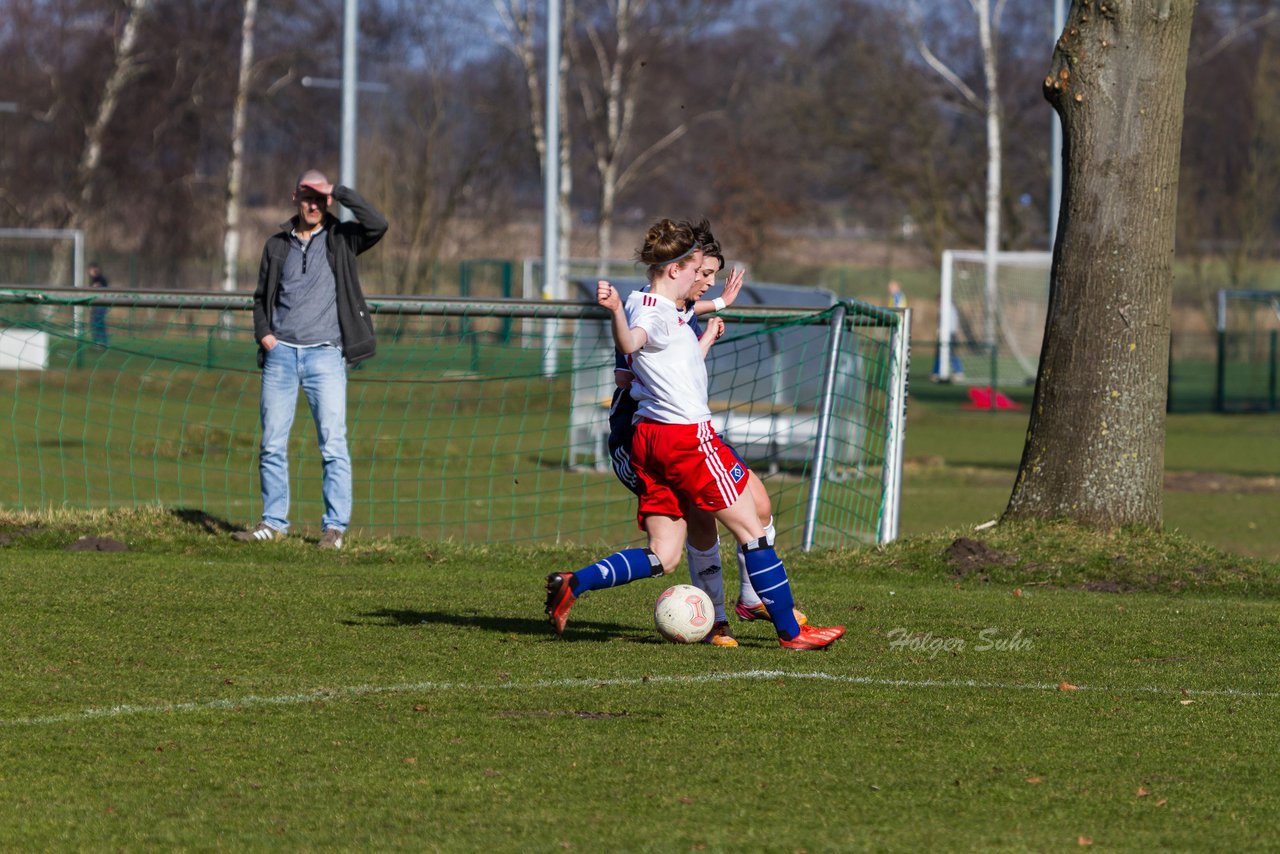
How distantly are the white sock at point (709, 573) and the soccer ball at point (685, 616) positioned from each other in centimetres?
20

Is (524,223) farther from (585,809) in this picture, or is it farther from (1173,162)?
(585,809)

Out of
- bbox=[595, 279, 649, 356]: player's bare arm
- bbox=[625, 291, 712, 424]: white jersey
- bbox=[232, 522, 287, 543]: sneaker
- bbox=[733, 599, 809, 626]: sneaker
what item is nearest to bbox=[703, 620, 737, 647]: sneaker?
bbox=[733, 599, 809, 626]: sneaker

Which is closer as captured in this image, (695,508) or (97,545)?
(695,508)

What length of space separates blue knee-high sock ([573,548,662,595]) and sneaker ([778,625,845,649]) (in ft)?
1.93

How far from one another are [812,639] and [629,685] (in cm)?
100

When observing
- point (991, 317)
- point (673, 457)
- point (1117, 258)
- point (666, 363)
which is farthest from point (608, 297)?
point (991, 317)

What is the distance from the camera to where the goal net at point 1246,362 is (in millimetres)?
28266

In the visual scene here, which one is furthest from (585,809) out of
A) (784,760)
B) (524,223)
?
(524,223)

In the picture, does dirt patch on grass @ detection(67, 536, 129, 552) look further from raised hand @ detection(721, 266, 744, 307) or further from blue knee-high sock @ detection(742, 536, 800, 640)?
blue knee-high sock @ detection(742, 536, 800, 640)

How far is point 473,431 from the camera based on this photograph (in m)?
15.7

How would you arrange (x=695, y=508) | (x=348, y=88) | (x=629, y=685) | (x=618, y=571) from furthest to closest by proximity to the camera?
(x=348, y=88) < (x=695, y=508) < (x=618, y=571) < (x=629, y=685)

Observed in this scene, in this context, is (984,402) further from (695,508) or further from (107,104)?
(107,104)

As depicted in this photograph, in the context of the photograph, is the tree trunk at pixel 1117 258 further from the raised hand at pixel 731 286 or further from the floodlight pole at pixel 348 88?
the floodlight pole at pixel 348 88

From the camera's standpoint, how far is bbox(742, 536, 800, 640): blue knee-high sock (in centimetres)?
650
